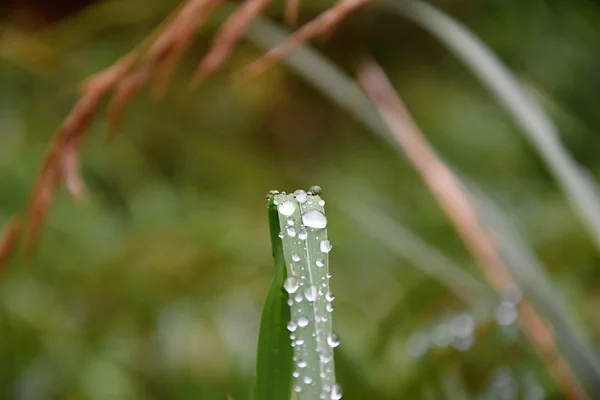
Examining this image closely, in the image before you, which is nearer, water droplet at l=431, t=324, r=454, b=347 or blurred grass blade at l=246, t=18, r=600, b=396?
water droplet at l=431, t=324, r=454, b=347

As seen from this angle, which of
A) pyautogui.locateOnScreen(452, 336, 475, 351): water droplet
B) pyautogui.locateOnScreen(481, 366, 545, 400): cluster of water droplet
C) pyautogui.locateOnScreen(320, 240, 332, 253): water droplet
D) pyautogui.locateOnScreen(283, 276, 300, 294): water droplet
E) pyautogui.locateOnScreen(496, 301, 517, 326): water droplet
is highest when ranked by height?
pyautogui.locateOnScreen(496, 301, 517, 326): water droplet

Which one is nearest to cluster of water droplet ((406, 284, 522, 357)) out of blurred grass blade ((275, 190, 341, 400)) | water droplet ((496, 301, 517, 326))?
water droplet ((496, 301, 517, 326))

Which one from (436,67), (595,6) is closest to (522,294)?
(595,6)

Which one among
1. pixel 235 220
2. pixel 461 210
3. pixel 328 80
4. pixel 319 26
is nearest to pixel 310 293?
pixel 319 26

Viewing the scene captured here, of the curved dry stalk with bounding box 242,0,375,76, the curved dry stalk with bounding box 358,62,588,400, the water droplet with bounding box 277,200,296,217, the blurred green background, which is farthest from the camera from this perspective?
the blurred green background

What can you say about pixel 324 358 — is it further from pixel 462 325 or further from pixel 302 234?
pixel 462 325

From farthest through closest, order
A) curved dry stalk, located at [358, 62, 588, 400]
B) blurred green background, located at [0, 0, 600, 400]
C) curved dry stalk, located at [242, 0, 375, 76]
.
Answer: blurred green background, located at [0, 0, 600, 400]
curved dry stalk, located at [358, 62, 588, 400]
curved dry stalk, located at [242, 0, 375, 76]

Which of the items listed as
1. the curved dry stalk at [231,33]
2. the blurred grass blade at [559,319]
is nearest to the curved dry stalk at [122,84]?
the curved dry stalk at [231,33]

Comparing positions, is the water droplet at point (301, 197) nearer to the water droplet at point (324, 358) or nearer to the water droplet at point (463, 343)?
the water droplet at point (324, 358)

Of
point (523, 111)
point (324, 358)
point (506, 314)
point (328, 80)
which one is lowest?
point (324, 358)

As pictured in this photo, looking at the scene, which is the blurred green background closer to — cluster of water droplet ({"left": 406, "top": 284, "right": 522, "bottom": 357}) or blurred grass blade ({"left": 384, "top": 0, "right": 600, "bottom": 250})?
cluster of water droplet ({"left": 406, "top": 284, "right": 522, "bottom": 357})
